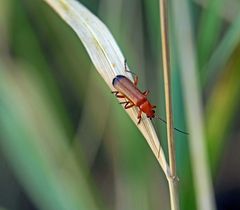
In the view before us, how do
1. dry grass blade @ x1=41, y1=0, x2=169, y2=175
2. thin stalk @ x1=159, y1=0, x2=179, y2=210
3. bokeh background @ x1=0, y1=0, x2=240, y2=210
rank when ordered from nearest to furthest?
thin stalk @ x1=159, y1=0, x2=179, y2=210, dry grass blade @ x1=41, y1=0, x2=169, y2=175, bokeh background @ x1=0, y1=0, x2=240, y2=210

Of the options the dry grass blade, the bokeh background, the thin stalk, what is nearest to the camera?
the thin stalk

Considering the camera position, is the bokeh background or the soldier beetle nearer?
the soldier beetle

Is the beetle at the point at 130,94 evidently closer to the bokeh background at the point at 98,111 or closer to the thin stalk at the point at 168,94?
the bokeh background at the point at 98,111

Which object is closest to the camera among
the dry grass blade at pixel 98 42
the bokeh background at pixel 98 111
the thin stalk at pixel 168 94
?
the thin stalk at pixel 168 94

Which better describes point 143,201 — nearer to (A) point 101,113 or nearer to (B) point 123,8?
(A) point 101,113

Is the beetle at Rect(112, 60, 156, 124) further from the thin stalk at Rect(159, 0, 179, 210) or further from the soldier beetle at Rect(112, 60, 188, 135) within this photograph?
the thin stalk at Rect(159, 0, 179, 210)

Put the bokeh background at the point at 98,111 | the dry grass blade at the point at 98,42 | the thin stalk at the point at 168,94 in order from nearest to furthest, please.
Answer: the thin stalk at the point at 168,94, the dry grass blade at the point at 98,42, the bokeh background at the point at 98,111

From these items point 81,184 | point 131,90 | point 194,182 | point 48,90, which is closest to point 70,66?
point 48,90

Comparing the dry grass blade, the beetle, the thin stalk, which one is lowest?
the thin stalk

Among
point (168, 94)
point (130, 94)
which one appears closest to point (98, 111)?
point (130, 94)

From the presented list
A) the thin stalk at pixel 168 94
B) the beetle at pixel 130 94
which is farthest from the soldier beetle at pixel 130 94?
the thin stalk at pixel 168 94

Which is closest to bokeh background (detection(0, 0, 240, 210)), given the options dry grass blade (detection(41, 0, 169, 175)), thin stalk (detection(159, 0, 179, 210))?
dry grass blade (detection(41, 0, 169, 175))
